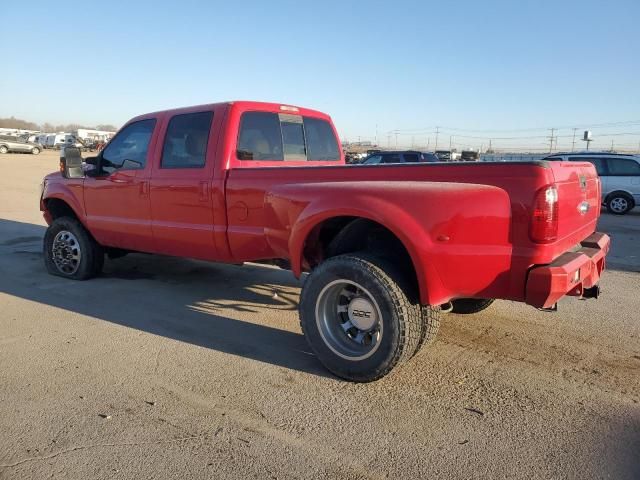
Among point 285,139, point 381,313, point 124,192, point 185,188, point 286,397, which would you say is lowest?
point 286,397

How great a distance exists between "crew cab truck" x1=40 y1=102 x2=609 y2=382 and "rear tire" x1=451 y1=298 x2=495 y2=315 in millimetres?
19

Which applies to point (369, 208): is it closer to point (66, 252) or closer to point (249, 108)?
point (249, 108)

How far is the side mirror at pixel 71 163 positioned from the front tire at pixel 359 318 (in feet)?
12.4

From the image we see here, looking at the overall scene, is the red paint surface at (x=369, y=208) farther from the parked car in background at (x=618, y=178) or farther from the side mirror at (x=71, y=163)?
the parked car in background at (x=618, y=178)

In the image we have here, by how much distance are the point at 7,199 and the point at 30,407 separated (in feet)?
48.2

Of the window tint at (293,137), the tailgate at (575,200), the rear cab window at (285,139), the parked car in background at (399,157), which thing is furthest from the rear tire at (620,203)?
the window tint at (293,137)

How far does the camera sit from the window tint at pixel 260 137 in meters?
5.04

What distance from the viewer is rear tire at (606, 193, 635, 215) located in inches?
603

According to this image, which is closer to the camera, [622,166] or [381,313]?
[381,313]

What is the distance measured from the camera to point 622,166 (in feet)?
51.3

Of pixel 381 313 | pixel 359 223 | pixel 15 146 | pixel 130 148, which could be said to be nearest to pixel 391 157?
pixel 130 148

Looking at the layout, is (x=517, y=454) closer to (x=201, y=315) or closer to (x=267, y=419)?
(x=267, y=419)

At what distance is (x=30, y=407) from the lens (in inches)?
129

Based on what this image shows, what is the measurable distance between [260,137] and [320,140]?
1.01 meters
